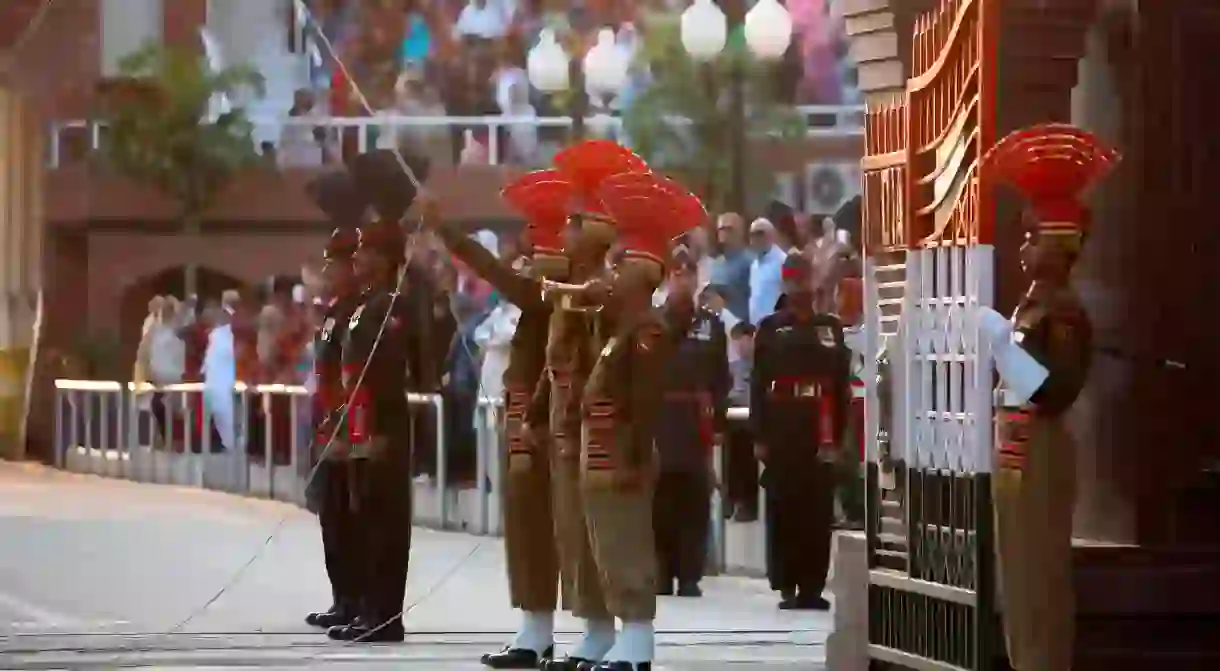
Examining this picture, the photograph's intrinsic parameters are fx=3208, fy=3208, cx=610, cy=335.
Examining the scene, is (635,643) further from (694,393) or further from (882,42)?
(694,393)

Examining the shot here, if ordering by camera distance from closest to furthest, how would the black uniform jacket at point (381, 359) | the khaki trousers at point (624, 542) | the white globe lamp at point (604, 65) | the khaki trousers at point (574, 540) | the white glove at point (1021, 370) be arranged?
the white glove at point (1021, 370), the khaki trousers at point (624, 542), the khaki trousers at point (574, 540), the black uniform jacket at point (381, 359), the white globe lamp at point (604, 65)

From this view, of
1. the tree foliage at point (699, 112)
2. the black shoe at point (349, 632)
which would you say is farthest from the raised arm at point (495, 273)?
the tree foliage at point (699, 112)

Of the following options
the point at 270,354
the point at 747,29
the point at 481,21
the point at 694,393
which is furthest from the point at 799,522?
the point at 270,354

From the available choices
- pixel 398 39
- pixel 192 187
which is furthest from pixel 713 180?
pixel 192 187

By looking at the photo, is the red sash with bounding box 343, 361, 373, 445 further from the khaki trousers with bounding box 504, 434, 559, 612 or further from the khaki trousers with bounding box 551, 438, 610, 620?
the khaki trousers with bounding box 551, 438, 610, 620

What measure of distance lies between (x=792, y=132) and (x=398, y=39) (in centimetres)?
338

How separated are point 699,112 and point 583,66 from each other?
1.60 metres

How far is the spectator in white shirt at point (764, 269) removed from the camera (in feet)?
56.2

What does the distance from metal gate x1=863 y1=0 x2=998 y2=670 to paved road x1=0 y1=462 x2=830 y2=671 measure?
1554 mm

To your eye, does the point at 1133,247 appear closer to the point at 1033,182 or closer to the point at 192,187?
the point at 1033,182

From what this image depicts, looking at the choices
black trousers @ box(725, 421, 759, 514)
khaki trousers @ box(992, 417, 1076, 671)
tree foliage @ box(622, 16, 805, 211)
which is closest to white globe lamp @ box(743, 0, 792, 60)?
tree foliage @ box(622, 16, 805, 211)

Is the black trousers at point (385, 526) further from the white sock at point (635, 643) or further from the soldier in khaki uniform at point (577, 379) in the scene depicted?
the white sock at point (635, 643)

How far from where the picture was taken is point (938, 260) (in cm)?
1031

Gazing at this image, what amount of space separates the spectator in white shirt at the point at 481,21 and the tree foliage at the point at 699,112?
1042mm
